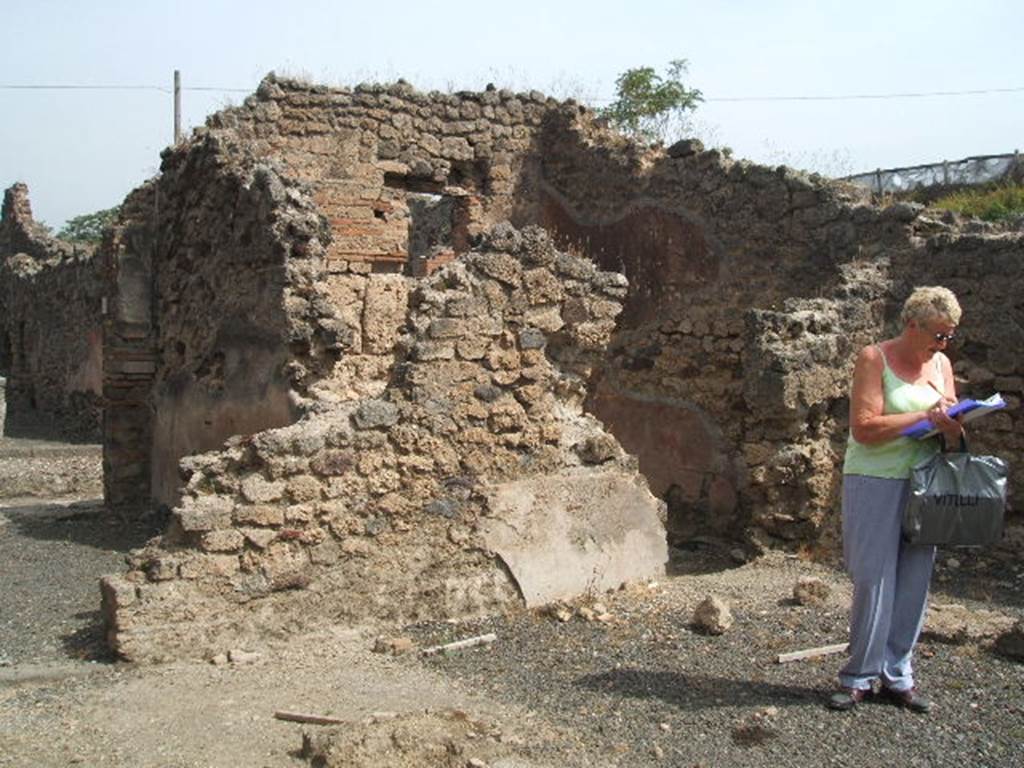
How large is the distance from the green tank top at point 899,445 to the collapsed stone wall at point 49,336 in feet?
43.4

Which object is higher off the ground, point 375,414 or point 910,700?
point 375,414

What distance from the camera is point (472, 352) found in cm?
621

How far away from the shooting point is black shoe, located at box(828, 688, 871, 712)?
4.50m

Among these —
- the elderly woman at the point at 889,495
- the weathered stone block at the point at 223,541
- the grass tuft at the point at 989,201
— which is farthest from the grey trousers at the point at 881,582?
the grass tuft at the point at 989,201

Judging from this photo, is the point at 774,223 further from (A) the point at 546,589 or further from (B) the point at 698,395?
(A) the point at 546,589

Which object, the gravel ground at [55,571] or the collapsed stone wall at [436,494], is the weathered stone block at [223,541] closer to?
the collapsed stone wall at [436,494]

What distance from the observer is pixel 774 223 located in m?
9.16

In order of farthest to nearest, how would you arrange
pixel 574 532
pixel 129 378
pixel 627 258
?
pixel 627 258
pixel 129 378
pixel 574 532

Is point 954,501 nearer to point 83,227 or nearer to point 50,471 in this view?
point 50,471

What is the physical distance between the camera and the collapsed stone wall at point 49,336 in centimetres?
1722

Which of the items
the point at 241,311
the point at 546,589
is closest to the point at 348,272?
the point at 241,311

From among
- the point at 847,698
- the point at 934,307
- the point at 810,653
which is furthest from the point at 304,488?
the point at 934,307

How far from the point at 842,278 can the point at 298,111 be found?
5.93 meters

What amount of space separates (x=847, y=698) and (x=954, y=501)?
88cm
